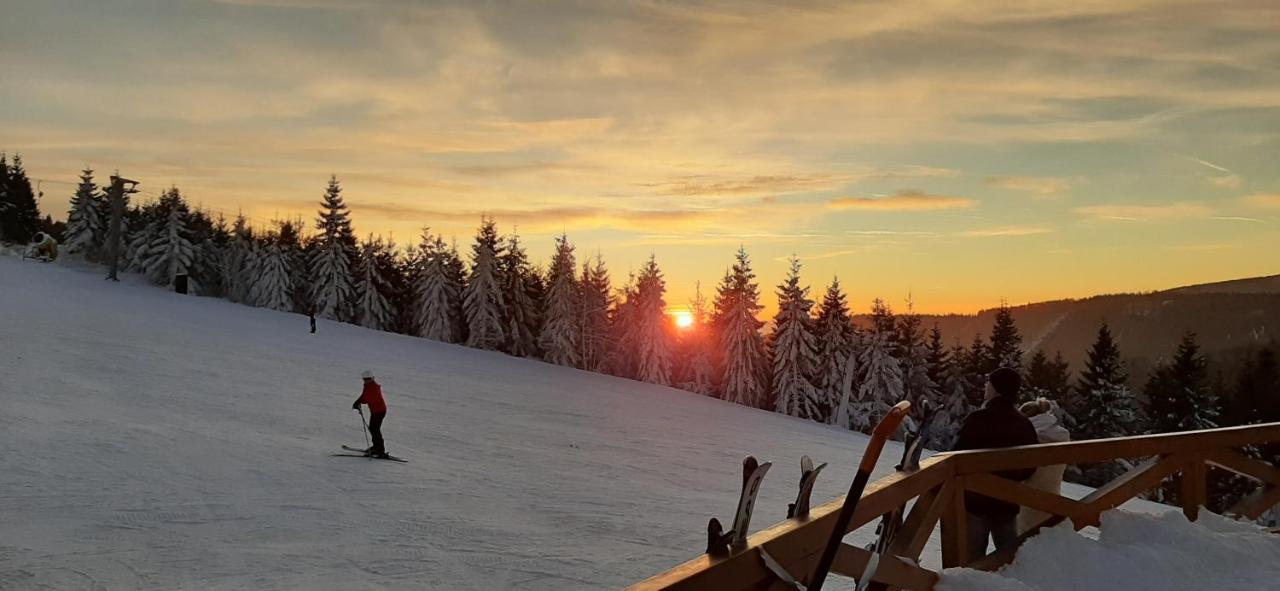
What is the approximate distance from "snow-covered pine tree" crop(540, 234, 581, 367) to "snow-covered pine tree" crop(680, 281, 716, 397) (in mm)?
9791

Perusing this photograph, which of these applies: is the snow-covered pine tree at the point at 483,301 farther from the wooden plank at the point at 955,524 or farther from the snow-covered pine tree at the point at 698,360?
the wooden plank at the point at 955,524

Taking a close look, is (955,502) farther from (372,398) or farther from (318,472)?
(372,398)

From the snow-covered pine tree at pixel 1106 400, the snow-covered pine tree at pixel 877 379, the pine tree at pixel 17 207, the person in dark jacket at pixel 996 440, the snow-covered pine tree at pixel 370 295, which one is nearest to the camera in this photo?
the person in dark jacket at pixel 996 440

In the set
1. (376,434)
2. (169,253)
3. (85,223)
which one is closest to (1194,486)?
A: (376,434)

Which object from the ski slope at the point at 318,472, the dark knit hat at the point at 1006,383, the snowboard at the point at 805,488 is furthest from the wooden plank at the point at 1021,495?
the ski slope at the point at 318,472

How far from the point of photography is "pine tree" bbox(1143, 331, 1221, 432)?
165ft

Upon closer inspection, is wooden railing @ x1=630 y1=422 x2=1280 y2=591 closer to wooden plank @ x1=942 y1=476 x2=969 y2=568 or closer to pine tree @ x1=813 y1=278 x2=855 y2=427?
wooden plank @ x1=942 y1=476 x2=969 y2=568

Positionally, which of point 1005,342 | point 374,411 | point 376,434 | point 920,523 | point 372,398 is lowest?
point 376,434

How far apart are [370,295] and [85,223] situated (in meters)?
32.2

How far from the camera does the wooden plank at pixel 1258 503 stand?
22.9ft

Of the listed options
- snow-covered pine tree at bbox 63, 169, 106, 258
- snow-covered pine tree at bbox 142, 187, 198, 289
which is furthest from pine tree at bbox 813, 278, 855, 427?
snow-covered pine tree at bbox 63, 169, 106, 258

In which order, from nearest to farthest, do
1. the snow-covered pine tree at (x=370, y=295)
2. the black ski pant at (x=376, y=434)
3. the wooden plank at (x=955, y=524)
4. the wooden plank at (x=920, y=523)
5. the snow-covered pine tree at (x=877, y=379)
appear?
the wooden plank at (x=920, y=523), the wooden plank at (x=955, y=524), the black ski pant at (x=376, y=434), the snow-covered pine tree at (x=877, y=379), the snow-covered pine tree at (x=370, y=295)

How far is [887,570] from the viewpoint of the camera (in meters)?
3.69

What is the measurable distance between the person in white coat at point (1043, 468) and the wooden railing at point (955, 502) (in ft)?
1.76
